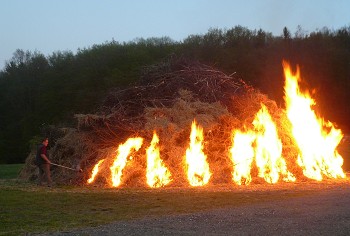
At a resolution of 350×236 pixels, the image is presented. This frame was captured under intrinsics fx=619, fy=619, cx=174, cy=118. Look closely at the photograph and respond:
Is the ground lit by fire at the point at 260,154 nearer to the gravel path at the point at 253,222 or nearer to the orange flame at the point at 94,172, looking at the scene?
the orange flame at the point at 94,172

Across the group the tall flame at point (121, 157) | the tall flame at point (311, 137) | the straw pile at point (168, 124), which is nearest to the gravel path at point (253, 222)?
the straw pile at point (168, 124)

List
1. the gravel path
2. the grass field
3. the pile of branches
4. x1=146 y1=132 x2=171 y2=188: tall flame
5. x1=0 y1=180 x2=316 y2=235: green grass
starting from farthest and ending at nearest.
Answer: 1. the pile of branches
2. x1=146 y1=132 x2=171 y2=188: tall flame
3. the grass field
4. x1=0 y1=180 x2=316 y2=235: green grass
5. the gravel path

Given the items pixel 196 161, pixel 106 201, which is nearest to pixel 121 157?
pixel 196 161

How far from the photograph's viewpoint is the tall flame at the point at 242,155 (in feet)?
62.7

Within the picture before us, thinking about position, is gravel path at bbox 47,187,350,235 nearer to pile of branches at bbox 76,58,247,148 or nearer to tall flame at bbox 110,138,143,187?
tall flame at bbox 110,138,143,187

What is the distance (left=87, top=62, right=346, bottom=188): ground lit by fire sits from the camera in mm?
19172

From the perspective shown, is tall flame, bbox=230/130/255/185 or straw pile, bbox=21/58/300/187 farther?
straw pile, bbox=21/58/300/187

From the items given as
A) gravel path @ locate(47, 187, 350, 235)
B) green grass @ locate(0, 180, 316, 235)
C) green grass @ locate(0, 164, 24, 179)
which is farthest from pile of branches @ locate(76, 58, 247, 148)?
gravel path @ locate(47, 187, 350, 235)

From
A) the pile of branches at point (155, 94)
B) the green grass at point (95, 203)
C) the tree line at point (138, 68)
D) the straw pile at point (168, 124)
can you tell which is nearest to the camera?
the green grass at point (95, 203)

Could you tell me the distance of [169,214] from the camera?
12492 millimetres

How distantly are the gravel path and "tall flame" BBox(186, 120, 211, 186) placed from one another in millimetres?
5631

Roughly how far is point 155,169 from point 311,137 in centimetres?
540

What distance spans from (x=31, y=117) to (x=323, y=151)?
38269mm

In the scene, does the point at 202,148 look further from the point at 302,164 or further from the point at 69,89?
the point at 69,89
